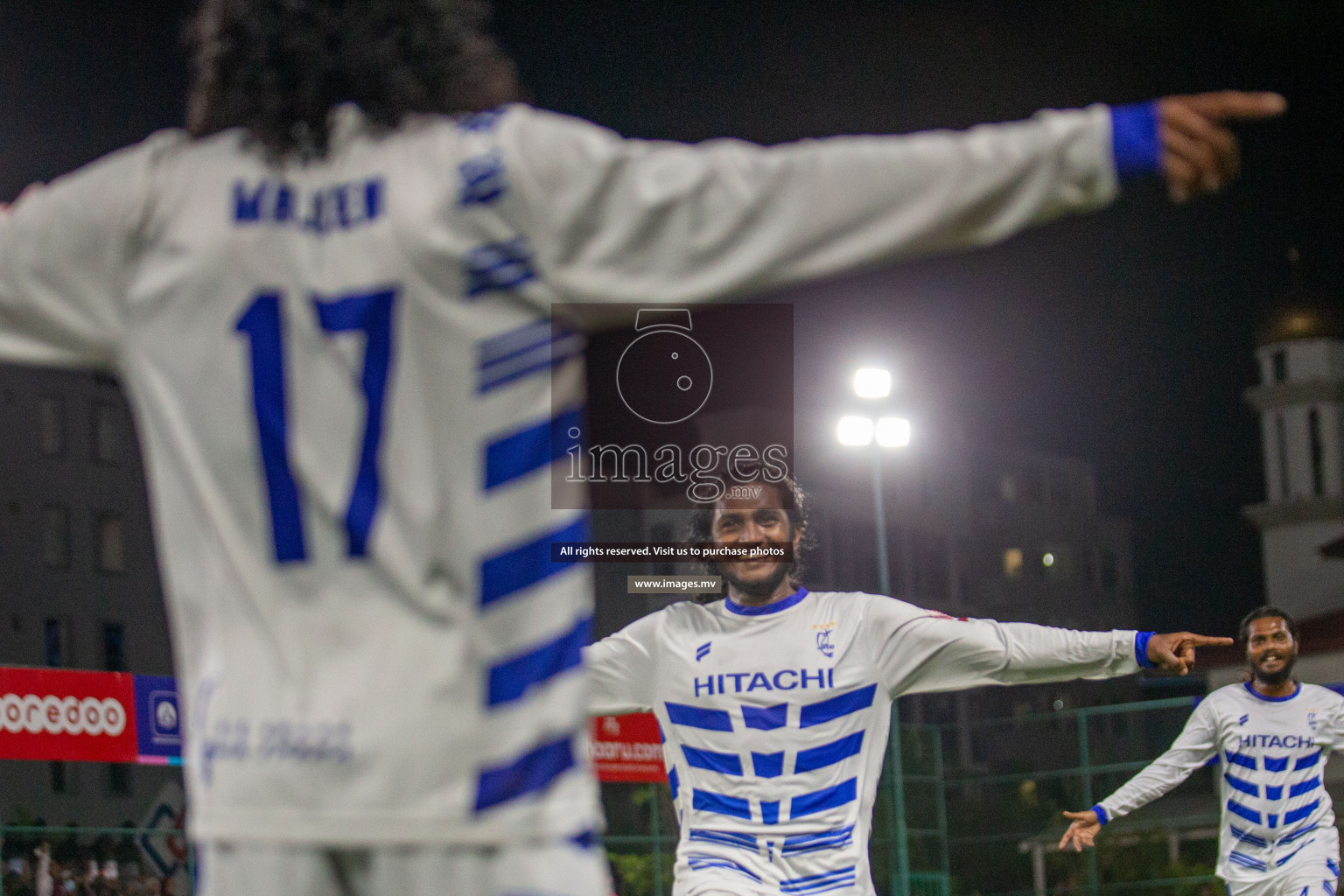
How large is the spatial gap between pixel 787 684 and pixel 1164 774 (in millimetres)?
4256

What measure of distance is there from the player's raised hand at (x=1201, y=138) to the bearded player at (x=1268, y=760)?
705cm

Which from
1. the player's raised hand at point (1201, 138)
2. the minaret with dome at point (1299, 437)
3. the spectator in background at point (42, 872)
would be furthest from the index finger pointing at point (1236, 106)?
the minaret with dome at point (1299, 437)

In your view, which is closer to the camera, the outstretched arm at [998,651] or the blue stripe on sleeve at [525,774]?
the blue stripe on sleeve at [525,774]

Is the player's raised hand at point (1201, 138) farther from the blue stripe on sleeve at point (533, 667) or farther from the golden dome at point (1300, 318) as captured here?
the golden dome at point (1300, 318)

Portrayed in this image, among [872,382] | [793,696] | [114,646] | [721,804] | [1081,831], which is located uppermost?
[872,382]

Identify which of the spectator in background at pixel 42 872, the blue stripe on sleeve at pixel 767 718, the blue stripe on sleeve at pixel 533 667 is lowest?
the spectator in background at pixel 42 872

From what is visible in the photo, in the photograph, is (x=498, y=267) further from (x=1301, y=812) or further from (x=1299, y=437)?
(x=1299, y=437)

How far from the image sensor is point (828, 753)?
204 inches

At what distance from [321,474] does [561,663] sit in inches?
15.7

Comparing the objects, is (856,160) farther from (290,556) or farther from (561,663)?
(290,556)

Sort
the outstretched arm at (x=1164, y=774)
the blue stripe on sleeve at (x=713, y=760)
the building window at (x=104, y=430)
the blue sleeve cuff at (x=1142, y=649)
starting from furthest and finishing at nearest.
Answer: the building window at (x=104, y=430) → the outstretched arm at (x=1164, y=774) → the blue stripe on sleeve at (x=713, y=760) → the blue sleeve cuff at (x=1142, y=649)

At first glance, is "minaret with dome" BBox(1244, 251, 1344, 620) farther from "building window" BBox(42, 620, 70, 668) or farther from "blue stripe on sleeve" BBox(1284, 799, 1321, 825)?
"blue stripe on sleeve" BBox(1284, 799, 1321, 825)

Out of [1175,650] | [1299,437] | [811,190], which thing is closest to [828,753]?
[1175,650]

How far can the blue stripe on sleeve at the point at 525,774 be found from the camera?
2.00 m
